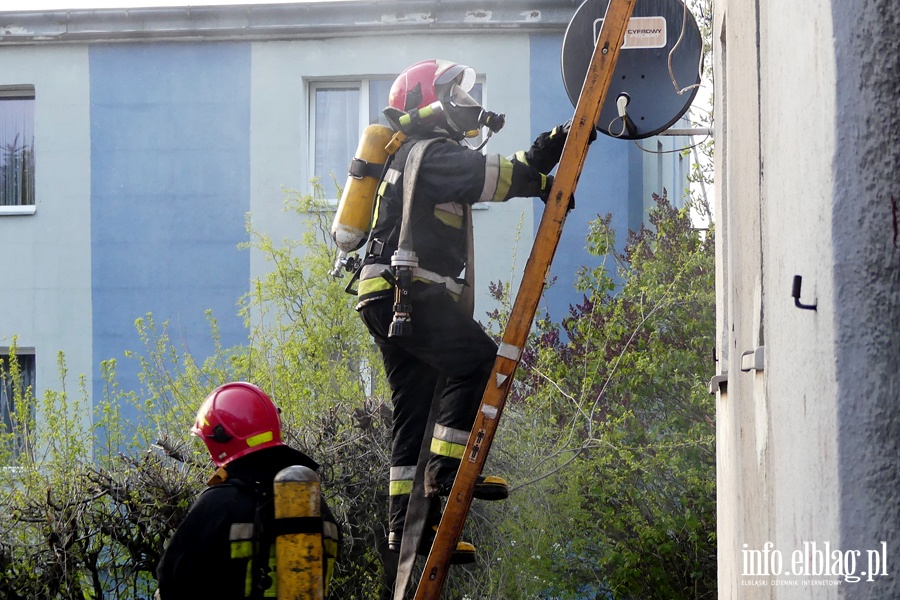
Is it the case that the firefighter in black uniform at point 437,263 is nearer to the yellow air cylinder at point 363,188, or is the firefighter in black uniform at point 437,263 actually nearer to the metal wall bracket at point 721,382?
→ the yellow air cylinder at point 363,188

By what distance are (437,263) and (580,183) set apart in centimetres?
666

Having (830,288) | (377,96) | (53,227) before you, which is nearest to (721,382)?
(830,288)

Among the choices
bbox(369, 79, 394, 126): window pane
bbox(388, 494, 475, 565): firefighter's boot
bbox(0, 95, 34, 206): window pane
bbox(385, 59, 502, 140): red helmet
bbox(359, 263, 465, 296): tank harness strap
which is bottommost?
bbox(388, 494, 475, 565): firefighter's boot

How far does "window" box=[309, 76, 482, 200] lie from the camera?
11.5m

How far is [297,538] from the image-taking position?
3.62m

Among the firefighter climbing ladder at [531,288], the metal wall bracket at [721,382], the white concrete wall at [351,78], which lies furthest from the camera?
the white concrete wall at [351,78]

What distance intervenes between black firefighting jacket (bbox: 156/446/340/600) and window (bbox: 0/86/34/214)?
369 inches

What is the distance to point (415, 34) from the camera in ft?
37.5

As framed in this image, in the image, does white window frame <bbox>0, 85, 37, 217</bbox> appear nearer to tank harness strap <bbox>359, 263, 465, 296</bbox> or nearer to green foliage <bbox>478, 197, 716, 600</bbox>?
green foliage <bbox>478, 197, 716, 600</bbox>

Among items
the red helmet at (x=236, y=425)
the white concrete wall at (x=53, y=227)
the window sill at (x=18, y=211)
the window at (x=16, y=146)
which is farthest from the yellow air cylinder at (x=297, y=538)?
the window at (x=16, y=146)

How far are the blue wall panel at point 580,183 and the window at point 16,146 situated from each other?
5405 mm

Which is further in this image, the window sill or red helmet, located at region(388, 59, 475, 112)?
the window sill

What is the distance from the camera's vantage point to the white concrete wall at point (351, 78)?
36.8 feet

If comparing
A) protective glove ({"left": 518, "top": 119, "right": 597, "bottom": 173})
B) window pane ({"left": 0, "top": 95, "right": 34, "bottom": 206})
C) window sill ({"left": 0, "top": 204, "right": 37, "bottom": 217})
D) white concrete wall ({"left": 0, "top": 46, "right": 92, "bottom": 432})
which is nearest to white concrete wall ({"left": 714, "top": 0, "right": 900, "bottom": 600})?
protective glove ({"left": 518, "top": 119, "right": 597, "bottom": 173})
